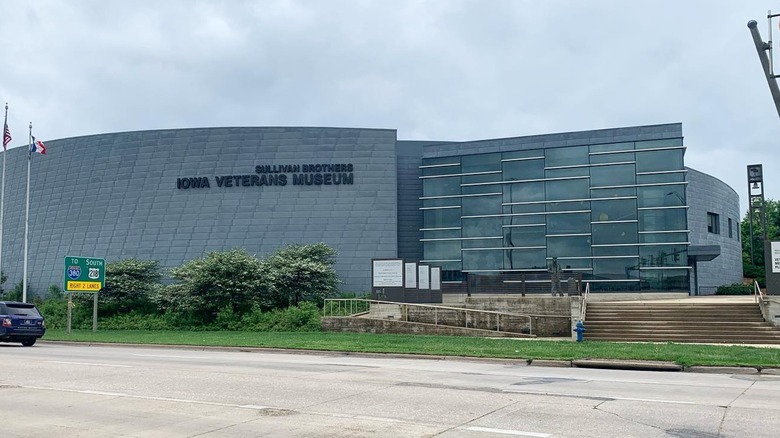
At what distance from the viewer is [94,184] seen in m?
50.2

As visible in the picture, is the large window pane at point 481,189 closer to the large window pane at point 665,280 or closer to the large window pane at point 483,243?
the large window pane at point 483,243

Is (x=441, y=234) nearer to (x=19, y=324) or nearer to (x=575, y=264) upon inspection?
(x=575, y=264)

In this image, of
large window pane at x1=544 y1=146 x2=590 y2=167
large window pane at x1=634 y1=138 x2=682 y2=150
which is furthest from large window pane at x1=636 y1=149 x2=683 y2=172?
large window pane at x1=544 y1=146 x2=590 y2=167

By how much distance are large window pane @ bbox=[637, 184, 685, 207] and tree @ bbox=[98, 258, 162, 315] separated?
90.6ft

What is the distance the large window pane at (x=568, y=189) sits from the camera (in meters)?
40.3

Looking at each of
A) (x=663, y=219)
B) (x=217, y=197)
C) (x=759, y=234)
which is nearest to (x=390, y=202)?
(x=217, y=197)

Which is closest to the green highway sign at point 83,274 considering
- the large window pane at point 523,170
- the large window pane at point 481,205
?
the large window pane at point 481,205

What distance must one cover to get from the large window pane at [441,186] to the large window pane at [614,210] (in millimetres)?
8304

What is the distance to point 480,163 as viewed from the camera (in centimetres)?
4331

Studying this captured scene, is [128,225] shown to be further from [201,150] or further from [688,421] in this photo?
[688,421]

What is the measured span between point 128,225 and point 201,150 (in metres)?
7.35

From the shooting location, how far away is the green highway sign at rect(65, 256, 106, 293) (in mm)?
32469

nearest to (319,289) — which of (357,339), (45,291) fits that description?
(357,339)

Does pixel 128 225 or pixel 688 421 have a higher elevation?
pixel 128 225
